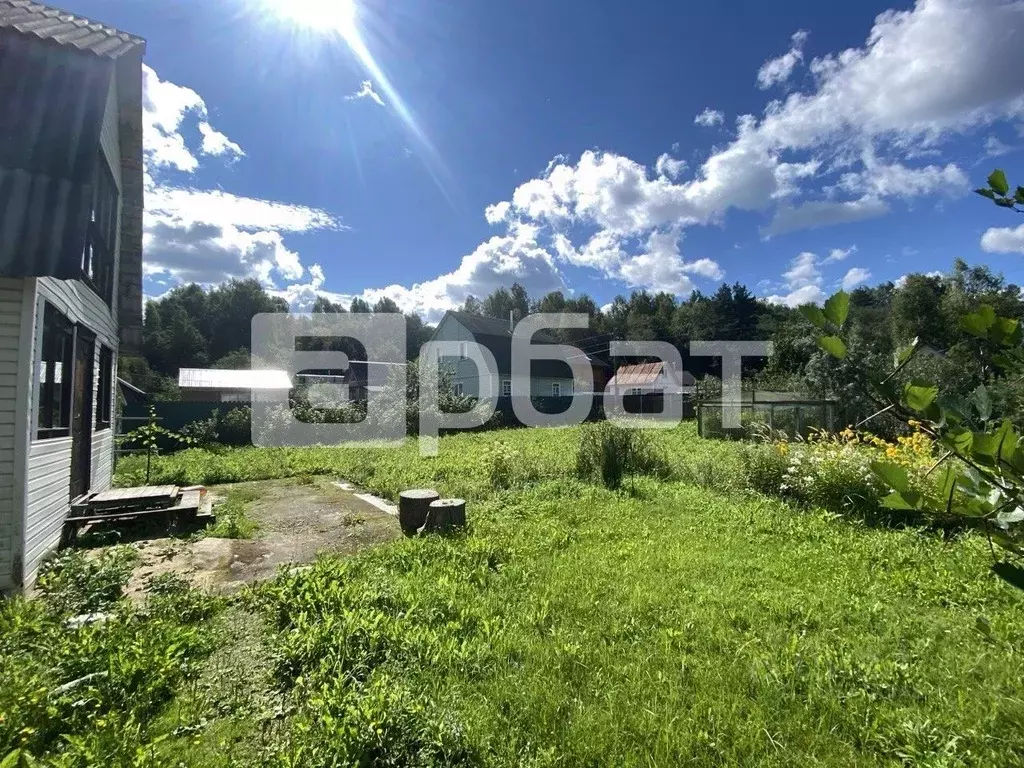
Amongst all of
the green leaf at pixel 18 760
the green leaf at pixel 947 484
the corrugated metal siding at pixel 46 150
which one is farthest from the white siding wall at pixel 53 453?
the green leaf at pixel 947 484

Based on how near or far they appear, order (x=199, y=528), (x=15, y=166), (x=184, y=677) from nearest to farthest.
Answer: (x=184, y=677) < (x=15, y=166) < (x=199, y=528)

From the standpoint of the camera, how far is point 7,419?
171 inches

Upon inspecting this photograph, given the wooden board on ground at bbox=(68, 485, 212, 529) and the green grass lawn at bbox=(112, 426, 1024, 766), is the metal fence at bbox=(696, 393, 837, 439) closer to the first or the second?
the green grass lawn at bbox=(112, 426, 1024, 766)

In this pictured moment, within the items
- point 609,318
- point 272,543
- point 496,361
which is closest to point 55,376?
point 272,543

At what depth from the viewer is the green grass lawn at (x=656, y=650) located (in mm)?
2398

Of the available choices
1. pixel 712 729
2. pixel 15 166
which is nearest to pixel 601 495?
pixel 712 729

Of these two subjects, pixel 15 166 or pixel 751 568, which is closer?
pixel 15 166

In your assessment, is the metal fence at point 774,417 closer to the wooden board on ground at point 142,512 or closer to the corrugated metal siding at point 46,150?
the wooden board on ground at point 142,512

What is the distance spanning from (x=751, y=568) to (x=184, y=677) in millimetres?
4475

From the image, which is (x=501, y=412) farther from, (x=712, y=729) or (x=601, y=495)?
(x=712, y=729)

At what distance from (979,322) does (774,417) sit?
14.1m

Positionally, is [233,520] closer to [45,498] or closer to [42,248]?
[45,498]

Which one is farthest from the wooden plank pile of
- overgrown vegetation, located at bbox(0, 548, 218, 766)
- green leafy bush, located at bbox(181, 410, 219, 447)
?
green leafy bush, located at bbox(181, 410, 219, 447)

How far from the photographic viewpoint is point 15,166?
438 cm
